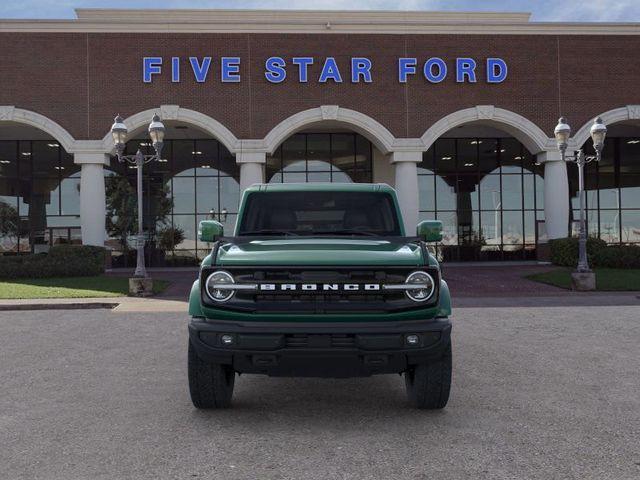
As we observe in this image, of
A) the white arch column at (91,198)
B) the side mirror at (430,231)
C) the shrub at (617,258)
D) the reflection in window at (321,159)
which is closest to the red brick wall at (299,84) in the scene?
the white arch column at (91,198)

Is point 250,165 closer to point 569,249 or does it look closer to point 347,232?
point 569,249

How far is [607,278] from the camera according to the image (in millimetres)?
18688

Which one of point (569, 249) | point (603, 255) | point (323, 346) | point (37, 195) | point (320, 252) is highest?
point (37, 195)

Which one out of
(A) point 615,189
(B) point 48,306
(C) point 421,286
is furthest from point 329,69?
(C) point 421,286

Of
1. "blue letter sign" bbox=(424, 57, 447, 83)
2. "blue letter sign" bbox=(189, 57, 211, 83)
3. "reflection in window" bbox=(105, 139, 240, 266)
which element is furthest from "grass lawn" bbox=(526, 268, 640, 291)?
"reflection in window" bbox=(105, 139, 240, 266)

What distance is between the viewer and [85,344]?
897 cm

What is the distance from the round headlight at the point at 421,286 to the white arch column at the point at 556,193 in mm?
22592

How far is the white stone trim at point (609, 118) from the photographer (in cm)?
2466

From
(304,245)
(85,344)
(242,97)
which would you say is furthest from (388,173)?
(304,245)

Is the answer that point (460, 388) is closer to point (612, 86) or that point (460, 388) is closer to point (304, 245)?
point (304, 245)

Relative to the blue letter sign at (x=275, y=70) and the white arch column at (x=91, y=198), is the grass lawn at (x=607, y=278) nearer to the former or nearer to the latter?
the blue letter sign at (x=275, y=70)

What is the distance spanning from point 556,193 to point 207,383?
76.5 feet

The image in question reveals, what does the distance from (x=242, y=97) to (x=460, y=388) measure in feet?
67.3

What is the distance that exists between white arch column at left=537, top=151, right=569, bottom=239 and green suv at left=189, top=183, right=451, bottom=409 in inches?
872
